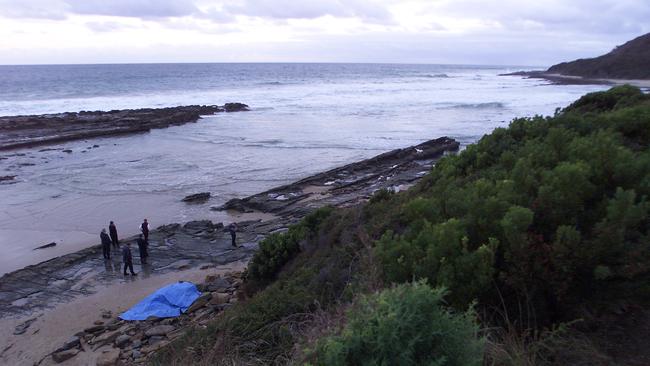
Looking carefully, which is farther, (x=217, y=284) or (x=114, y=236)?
(x=114, y=236)

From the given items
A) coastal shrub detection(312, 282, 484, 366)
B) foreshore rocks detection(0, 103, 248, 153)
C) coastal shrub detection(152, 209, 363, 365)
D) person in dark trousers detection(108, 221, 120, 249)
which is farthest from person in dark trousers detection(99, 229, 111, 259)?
foreshore rocks detection(0, 103, 248, 153)

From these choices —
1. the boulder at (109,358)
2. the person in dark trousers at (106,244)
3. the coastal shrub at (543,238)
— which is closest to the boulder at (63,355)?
the boulder at (109,358)

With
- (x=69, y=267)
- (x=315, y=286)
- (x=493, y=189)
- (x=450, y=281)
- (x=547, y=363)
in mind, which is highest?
(x=493, y=189)

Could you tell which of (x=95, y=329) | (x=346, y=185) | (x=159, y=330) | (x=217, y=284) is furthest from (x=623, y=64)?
(x=95, y=329)

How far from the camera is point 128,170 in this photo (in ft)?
92.6

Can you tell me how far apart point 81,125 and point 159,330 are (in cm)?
3724

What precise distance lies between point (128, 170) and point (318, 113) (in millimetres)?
27797

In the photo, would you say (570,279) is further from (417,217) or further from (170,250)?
(170,250)

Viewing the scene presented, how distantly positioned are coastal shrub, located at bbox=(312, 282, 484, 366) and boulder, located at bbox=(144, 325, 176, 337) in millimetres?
7714

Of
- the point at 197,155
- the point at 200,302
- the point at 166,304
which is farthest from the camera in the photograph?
the point at 197,155

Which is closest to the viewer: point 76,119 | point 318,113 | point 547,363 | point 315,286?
point 547,363

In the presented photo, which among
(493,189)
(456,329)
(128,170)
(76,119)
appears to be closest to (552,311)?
(493,189)

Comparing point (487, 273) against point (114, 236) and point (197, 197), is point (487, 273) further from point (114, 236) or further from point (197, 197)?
point (197, 197)

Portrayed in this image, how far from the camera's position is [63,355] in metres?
9.62
